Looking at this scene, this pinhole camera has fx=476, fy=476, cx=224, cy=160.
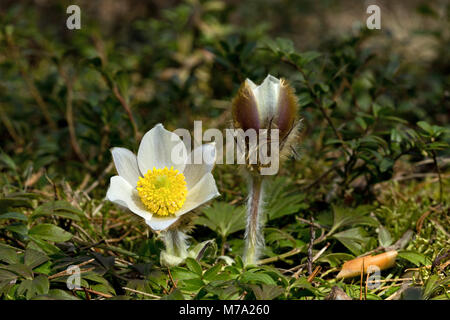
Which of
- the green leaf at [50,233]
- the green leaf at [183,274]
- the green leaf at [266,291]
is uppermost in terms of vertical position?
the green leaf at [50,233]

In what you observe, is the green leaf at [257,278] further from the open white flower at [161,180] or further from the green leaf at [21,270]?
the green leaf at [21,270]

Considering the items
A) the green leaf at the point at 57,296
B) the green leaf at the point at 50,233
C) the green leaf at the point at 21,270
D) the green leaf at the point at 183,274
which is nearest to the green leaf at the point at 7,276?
the green leaf at the point at 21,270

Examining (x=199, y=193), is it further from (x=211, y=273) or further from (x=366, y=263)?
(x=366, y=263)

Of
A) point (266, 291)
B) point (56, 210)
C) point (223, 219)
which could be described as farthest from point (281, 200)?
point (56, 210)

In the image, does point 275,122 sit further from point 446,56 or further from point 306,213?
point 446,56

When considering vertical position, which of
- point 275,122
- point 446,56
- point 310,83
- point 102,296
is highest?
point 446,56

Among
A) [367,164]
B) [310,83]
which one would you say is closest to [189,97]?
[310,83]
